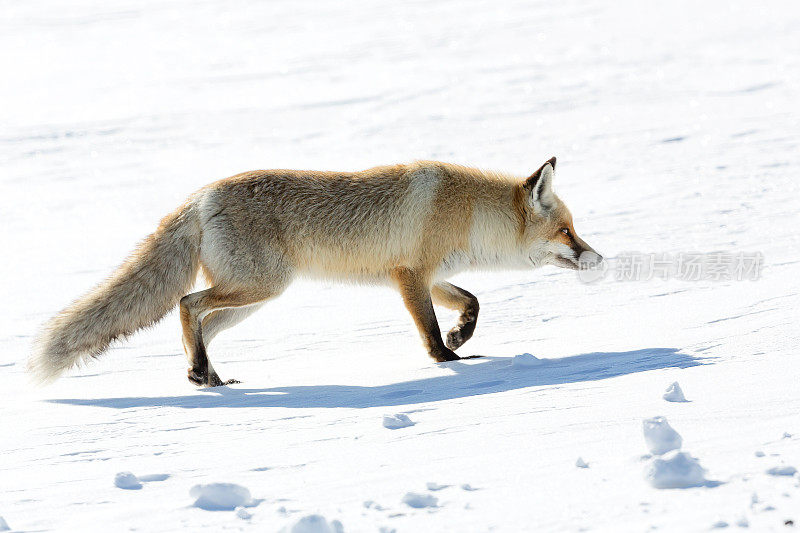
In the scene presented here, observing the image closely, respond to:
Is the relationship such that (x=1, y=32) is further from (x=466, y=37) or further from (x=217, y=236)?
(x=217, y=236)

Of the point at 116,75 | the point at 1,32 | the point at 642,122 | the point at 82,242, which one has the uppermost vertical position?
the point at 1,32

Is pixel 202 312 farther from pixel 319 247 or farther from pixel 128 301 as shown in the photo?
pixel 319 247

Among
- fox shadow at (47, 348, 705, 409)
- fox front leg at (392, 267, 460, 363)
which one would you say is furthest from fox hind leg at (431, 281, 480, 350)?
fox shadow at (47, 348, 705, 409)

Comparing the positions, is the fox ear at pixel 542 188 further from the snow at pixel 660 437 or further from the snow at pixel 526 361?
the snow at pixel 660 437

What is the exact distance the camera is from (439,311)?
24.3 ft

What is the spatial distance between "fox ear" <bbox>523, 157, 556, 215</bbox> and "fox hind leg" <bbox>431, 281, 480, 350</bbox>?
0.78 m

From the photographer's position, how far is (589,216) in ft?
31.9

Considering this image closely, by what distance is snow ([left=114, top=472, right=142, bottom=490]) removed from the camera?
3.48m

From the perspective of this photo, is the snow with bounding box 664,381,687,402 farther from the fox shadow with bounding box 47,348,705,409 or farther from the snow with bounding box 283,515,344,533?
the snow with bounding box 283,515,344,533

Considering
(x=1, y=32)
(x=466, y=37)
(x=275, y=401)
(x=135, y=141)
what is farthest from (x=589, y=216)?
(x=1, y=32)

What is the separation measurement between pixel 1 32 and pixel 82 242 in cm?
1644

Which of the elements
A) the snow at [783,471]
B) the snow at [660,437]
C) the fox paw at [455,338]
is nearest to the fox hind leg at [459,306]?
the fox paw at [455,338]

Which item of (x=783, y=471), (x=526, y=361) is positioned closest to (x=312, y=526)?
(x=783, y=471)

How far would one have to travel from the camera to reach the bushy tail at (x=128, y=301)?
5305mm
